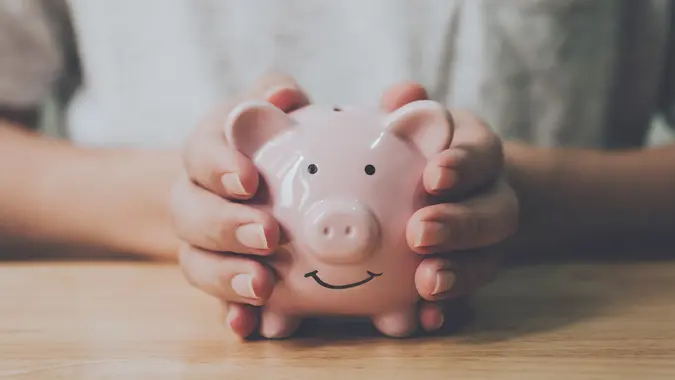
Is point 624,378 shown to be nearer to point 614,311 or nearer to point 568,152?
point 614,311

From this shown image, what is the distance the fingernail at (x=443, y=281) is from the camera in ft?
1.35

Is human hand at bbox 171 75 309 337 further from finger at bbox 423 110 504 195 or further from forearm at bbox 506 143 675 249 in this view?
forearm at bbox 506 143 675 249

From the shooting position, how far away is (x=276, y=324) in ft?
1.44

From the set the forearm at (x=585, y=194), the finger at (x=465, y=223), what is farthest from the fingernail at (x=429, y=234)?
the forearm at (x=585, y=194)

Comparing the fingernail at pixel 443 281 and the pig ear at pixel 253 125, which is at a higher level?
the pig ear at pixel 253 125

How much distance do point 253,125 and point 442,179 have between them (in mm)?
114

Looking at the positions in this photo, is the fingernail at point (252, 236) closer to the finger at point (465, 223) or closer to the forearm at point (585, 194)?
the finger at point (465, 223)

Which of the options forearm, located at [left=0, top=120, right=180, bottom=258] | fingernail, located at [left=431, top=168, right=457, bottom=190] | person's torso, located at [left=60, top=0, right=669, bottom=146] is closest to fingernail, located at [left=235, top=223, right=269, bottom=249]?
fingernail, located at [left=431, top=168, right=457, bottom=190]

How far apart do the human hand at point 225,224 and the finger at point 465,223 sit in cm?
8

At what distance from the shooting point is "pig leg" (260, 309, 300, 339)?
439 mm

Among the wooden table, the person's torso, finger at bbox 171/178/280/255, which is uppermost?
the person's torso

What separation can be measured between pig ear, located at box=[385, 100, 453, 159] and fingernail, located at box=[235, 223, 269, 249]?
96 mm

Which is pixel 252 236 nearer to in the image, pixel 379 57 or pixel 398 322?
pixel 398 322

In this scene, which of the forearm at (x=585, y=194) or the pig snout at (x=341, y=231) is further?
the forearm at (x=585, y=194)
